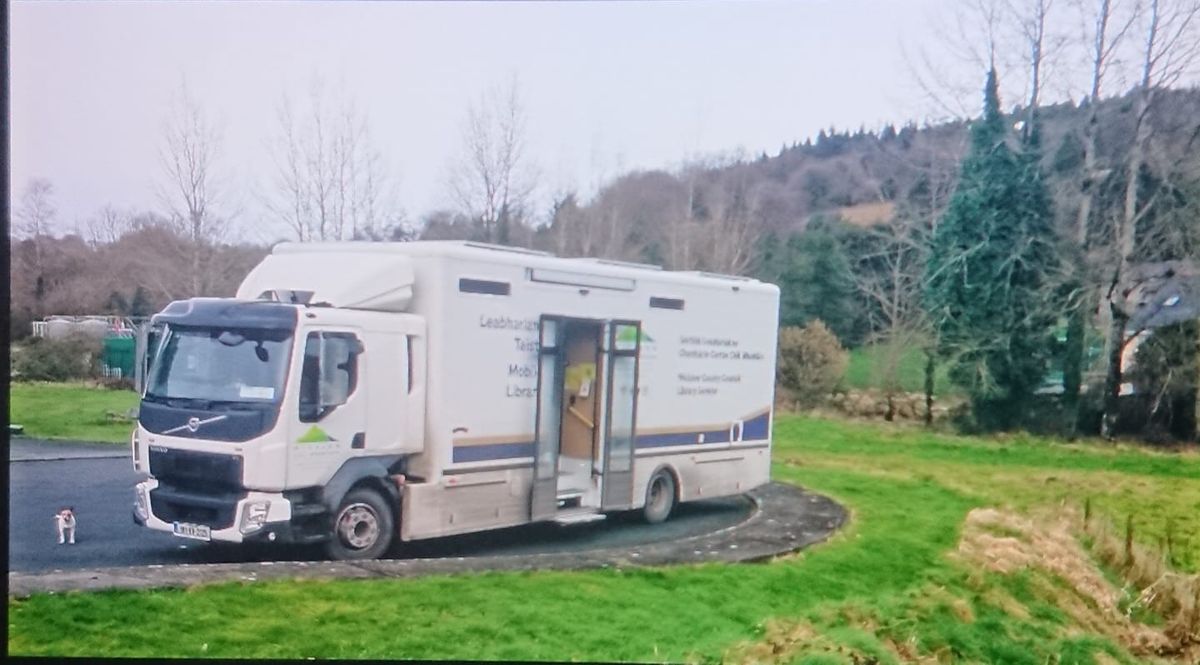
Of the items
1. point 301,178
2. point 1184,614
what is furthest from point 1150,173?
point 301,178

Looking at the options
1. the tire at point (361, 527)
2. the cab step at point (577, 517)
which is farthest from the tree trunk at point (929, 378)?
the tire at point (361, 527)

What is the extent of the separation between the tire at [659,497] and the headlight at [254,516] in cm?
145

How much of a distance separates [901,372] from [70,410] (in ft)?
10.5

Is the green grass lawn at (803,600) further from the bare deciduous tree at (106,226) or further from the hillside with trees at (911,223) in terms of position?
the bare deciduous tree at (106,226)

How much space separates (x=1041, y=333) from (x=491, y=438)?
220cm

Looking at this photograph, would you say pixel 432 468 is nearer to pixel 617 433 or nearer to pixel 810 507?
pixel 617 433

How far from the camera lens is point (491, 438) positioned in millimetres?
3725

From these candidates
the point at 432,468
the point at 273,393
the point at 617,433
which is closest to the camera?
the point at 273,393

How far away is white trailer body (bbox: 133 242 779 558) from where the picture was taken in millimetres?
3438

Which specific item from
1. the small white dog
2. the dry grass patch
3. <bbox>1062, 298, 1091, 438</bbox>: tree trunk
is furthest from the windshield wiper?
<bbox>1062, 298, 1091, 438</bbox>: tree trunk

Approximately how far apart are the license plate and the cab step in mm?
1273

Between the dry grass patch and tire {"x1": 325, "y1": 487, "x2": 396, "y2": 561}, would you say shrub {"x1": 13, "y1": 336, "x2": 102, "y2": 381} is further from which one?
the dry grass patch

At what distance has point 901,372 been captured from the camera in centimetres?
395

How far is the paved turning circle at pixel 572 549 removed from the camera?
11.3ft
